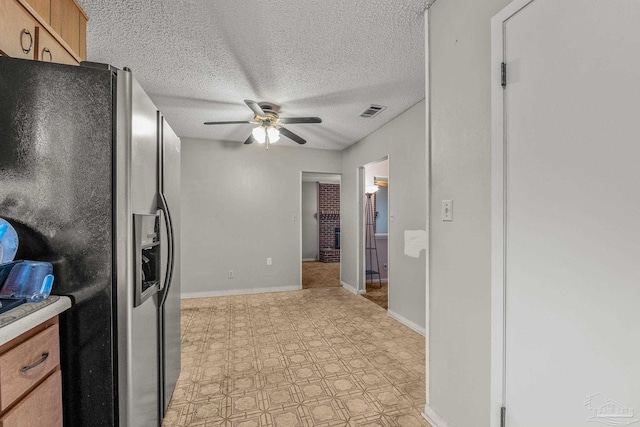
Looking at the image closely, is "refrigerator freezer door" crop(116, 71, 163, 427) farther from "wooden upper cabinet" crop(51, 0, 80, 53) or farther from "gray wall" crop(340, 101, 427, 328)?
"gray wall" crop(340, 101, 427, 328)

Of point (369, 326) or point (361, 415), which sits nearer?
point (361, 415)

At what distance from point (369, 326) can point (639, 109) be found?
2.89m

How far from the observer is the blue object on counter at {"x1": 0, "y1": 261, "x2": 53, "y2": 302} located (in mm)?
893

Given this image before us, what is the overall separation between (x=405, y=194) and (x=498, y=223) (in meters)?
2.13

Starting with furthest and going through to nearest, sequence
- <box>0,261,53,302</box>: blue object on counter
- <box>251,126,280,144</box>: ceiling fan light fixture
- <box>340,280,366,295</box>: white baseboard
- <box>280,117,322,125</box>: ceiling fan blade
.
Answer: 1. <box>340,280,366,295</box>: white baseboard
2. <box>251,126,280,144</box>: ceiling fan light fixture
3. <box>280,117,322,125</box>: ceiling fan blade
4. <box>0,261,53,302</box>: blue object on counter

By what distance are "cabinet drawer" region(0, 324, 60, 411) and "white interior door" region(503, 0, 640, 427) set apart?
1743 mm

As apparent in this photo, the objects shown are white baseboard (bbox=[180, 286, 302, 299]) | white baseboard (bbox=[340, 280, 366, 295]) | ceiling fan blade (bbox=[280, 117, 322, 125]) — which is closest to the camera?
ceiling fan blade (bbox=[280, 117, 322, 125])

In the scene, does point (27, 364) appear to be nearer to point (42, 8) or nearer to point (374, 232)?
point (42, 8)

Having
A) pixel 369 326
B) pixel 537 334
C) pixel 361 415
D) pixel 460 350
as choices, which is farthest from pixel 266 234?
pixel 537 334

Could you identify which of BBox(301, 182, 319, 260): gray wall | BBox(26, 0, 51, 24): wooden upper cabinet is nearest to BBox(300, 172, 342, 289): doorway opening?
BBox(301, 182, 319, 260): gray wall

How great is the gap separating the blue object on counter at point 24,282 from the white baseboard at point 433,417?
78.3 inches

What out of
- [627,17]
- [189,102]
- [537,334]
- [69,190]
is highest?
[189,102]

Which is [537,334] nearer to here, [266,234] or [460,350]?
[460,350]

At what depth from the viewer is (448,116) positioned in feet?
5.10
